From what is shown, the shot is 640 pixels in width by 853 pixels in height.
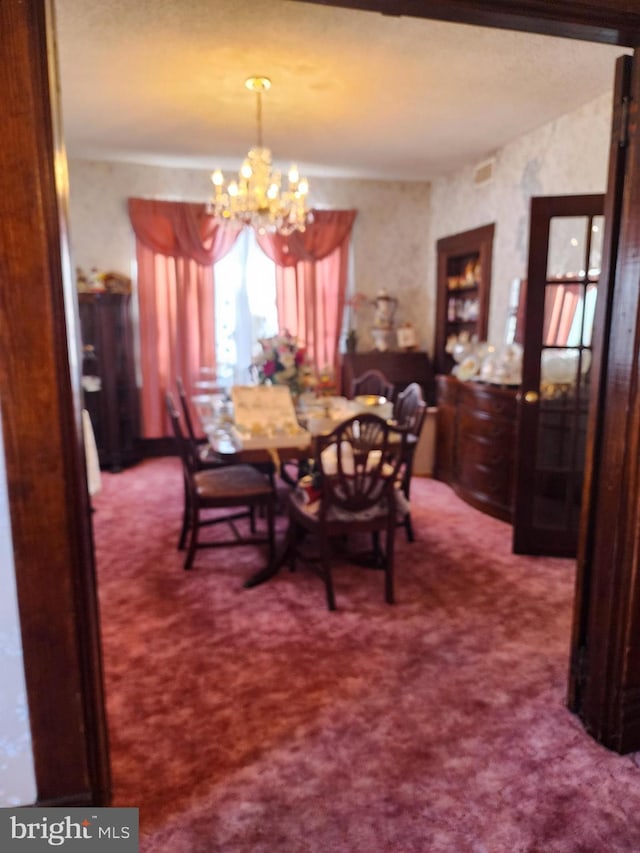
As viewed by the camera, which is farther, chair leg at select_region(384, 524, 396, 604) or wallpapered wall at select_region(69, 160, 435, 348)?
wallpapered wall at select_region(69, 160, 435, 348)

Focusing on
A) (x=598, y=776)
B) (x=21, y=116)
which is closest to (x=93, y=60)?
(x=21, y=116)

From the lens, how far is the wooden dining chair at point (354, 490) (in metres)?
2.72

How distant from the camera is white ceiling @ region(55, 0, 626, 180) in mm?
2729

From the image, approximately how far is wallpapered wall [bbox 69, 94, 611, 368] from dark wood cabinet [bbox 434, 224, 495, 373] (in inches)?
4.1

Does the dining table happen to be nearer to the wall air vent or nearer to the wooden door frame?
the wooden door frame

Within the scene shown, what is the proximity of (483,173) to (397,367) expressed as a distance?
1855 mm

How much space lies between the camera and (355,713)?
210 centimetres

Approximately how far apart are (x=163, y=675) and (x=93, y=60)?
306 cm

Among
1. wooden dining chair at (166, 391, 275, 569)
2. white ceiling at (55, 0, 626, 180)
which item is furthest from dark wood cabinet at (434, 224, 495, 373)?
wooden dining chair at (166, 391, 275, 569)

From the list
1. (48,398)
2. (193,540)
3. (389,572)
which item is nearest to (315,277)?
(193,540)

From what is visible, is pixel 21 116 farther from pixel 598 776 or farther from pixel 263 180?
pixel 263 180

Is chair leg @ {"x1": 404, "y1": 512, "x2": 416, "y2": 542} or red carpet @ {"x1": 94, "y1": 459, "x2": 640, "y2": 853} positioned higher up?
chair leg @ {"x1": 404, "y1": 512, "x2": 416, "y2": 542}

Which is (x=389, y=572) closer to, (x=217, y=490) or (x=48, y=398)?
(x=217, y=490)

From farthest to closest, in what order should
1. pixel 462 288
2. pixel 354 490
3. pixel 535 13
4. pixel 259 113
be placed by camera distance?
pixel 462 288, pixel 259 113, pixel 354 490, pixel 535 13
